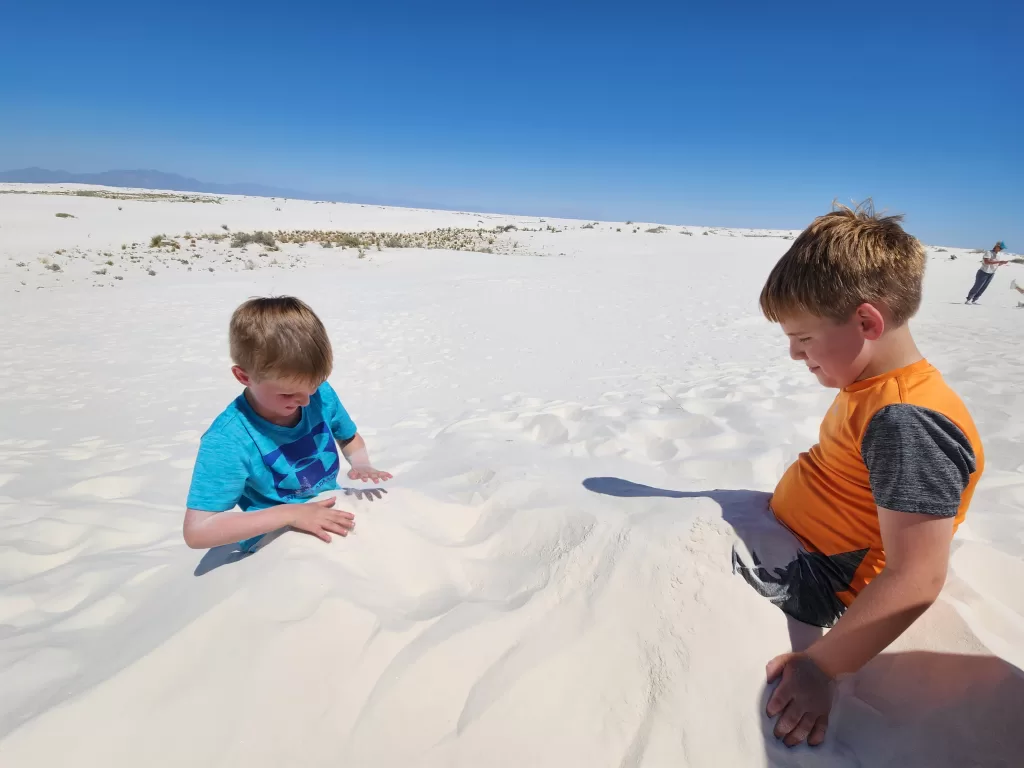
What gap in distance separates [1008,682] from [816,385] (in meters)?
3.31

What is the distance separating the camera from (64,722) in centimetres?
108

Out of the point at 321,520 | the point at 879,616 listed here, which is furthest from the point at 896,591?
the point at 321,520

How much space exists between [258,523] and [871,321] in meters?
1.73

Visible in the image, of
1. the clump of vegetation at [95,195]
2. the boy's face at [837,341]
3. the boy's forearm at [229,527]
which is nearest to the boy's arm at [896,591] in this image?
the boy's face at [837,341]

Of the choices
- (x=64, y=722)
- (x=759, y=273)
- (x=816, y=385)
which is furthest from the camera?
(x=759, y=273)

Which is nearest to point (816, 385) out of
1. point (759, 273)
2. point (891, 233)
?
point (891, 233)

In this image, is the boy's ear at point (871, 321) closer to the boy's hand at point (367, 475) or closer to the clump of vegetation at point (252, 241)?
the boy's hand at point (367, 475)

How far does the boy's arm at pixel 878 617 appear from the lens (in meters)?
1.15

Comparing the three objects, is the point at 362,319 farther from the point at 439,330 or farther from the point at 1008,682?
the point at 1008,682

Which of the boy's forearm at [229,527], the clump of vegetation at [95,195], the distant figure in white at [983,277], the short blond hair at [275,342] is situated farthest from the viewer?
the clump of vegetation at [95,195]

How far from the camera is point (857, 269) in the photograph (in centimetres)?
129

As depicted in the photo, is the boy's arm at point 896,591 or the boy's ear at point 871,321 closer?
the boy's arm at point 896,591

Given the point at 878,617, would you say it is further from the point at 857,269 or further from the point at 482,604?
the point at 482,604

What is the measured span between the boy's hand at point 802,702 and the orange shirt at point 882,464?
29 centimetres
